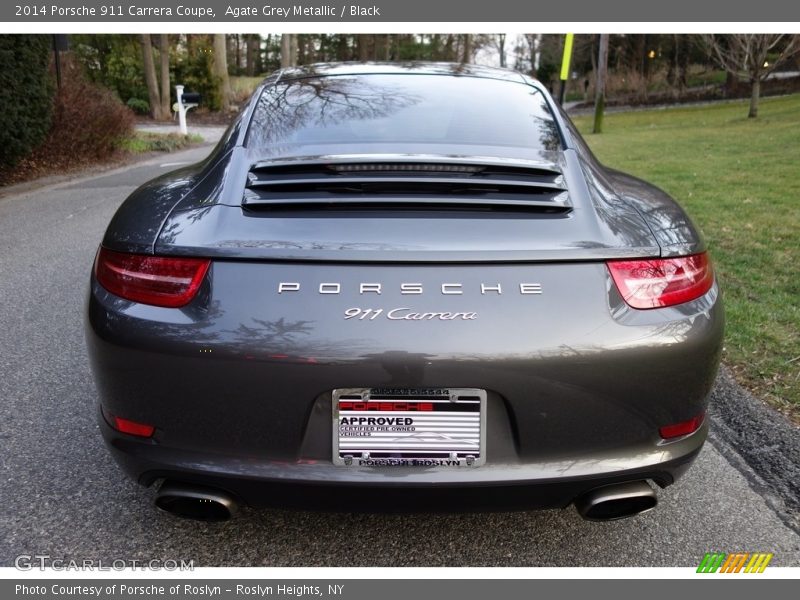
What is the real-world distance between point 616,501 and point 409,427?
67cm

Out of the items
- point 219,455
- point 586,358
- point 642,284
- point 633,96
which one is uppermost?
point 642,284

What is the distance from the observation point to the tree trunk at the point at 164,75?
24.8 m

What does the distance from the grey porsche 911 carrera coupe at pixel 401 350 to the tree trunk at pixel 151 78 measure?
84.2ft

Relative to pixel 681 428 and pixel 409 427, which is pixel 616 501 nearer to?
pixel 681 428

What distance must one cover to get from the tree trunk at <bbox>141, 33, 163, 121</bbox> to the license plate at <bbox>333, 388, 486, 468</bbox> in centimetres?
2616

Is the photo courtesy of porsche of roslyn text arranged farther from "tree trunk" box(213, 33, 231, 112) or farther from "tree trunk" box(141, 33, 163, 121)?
"tree trunk" box(213, 33, 231, 112)

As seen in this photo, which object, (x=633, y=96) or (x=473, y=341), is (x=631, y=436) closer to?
(x=473, y=341)

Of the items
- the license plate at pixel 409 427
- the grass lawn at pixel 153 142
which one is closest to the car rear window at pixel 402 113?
the license plate at pixel 409 427

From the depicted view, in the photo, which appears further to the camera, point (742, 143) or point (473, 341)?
point (742, 143)

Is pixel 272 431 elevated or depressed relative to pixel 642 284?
depressed

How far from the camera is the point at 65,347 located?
3982 millimetres

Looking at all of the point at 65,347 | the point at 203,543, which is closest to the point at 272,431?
the point at 203,543

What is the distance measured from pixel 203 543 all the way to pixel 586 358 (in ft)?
4.81

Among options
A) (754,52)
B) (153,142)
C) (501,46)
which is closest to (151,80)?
(153,142)
